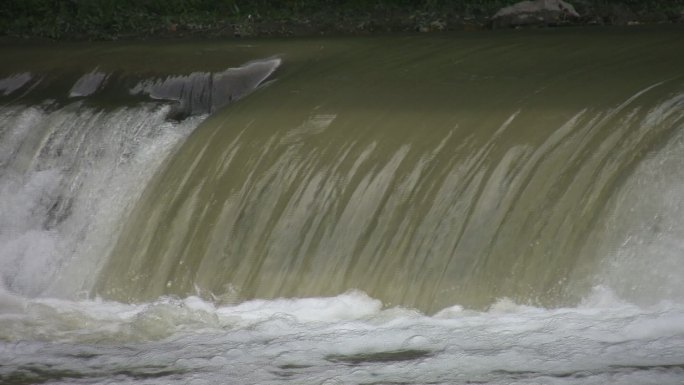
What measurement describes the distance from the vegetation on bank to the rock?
0.15 metres

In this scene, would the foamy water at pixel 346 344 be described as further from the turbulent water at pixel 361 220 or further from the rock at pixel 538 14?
the rock at pixel 538 14

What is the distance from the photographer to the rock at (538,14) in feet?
32.6

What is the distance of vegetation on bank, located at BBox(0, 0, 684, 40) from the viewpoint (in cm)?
1021

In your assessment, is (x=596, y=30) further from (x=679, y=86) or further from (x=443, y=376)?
(x=443, y=376)

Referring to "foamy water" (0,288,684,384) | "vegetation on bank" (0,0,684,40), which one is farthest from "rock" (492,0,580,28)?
"foamy water" (0,288,684,384)

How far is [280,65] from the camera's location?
8.62 meters

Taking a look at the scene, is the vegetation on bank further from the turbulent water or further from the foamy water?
the foamy water

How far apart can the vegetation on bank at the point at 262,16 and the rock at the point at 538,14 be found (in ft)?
0.50

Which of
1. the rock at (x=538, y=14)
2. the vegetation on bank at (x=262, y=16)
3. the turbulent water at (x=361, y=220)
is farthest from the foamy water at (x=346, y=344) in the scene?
the vegetation on bank at (x=262, y=16)

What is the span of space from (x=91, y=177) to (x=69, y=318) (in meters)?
1.61

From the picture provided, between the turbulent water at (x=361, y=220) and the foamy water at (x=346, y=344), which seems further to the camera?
the turbulent water at (x=361, y=220)

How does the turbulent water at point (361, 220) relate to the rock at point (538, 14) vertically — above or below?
below

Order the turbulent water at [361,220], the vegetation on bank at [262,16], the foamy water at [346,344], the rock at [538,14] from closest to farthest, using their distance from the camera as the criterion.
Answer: the foamy water at [346,344], the turbulent water at [361,220], the rock at [538,14], the vegetation on bank at [262,16]

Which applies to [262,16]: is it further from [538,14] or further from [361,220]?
[361,220]
